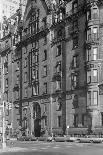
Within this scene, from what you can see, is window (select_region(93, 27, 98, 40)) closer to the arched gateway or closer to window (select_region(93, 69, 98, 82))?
window (select_region(93, 69, 98, 82))

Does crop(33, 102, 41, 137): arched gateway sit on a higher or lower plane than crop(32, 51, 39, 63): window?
lower

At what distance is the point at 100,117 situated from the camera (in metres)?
67.9

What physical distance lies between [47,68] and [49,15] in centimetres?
1270

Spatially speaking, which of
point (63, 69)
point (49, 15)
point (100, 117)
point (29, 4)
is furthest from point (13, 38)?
point (100, 117)

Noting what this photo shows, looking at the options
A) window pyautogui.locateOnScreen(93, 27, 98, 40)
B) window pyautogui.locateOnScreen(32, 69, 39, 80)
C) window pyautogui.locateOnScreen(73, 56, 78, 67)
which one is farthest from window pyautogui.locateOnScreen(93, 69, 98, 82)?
window pyautogui.locateOnScreen(32, 69, 39, 80)

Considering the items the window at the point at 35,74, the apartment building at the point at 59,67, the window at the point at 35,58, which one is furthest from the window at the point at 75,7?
the window at the point at 35,74

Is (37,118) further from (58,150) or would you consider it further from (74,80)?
(58,150)

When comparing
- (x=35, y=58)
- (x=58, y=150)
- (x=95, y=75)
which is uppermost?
(x=35, y=58)

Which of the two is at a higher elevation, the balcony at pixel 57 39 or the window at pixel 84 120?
the balcony at pixel 57 39

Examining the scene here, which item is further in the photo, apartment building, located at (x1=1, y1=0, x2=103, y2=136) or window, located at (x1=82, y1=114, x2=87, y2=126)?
window, located at (x1=82, y1=114, x2=87, y2=126)

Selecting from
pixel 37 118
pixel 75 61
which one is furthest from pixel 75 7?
pixel 37 118

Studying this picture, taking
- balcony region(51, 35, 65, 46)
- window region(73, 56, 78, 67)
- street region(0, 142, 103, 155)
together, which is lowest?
street region(0, 142, 103, 155)

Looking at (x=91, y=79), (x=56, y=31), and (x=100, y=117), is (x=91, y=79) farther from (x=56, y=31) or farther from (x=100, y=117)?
(x=56, y=31)

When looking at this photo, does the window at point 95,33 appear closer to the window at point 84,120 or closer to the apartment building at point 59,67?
the apartment building at point 59,67
